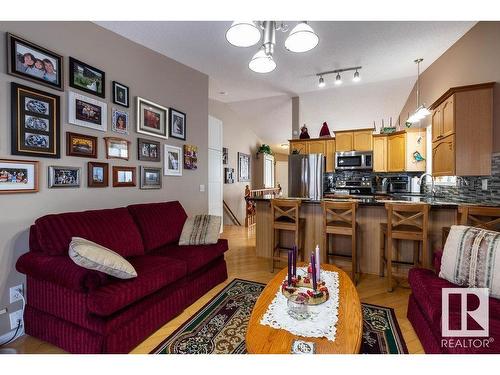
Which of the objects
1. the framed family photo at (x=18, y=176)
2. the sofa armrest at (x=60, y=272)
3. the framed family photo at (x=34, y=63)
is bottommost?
the sofa armrest at (x=60, y=272)

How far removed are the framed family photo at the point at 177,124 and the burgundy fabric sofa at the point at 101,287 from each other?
54.6 inches

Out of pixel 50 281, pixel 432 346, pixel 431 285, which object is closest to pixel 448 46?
pixel 431 285

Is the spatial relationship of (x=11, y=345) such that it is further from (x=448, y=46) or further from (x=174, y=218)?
(x=448, y=46)

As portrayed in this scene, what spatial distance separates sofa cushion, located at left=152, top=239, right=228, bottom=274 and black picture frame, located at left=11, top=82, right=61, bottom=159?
1306 millimetres

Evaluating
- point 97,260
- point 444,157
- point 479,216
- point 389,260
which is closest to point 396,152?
point 444,157

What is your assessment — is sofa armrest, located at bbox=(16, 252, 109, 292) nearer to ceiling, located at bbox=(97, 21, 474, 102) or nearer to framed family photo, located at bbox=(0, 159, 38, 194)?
framed family photo, located at bbox=(0, 159, 38, 194)

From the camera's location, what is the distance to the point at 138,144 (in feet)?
9.41

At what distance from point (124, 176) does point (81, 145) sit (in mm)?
545

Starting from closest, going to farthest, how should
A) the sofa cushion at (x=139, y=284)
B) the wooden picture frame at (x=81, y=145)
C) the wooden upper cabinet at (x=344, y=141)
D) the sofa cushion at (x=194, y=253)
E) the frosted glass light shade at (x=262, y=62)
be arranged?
the sofa cushion at (x=139, y=284), the frosted glass light shade at (x=262, y=62), the wooden picture frame at (x=81, y=145), the sofa cushion at (x=194, y=253), the wooden upper cabinet at (x=344, y=141)

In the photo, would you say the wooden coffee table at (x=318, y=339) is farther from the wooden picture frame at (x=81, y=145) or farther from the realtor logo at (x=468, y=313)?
the wooden picture frame at (x=81, y=145)

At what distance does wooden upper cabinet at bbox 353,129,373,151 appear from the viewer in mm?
5000

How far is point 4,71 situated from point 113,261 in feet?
5.37

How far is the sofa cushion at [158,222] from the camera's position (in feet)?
8.18

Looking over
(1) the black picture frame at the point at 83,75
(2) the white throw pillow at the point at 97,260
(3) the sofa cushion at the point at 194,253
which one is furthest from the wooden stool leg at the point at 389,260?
(1) the black picture frame at the point at 83,75
